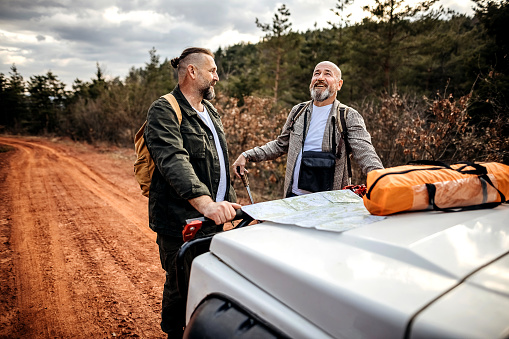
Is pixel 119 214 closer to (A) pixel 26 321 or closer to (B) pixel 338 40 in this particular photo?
(A) pixel 26 321

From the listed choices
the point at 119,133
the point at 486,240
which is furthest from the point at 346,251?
the point at 119,133

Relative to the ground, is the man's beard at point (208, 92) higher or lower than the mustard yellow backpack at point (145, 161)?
higher

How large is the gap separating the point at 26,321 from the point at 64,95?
115 feet

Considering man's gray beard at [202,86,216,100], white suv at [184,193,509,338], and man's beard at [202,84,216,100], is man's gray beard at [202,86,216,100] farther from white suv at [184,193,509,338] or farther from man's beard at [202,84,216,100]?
white suv at [184,193,509,338]

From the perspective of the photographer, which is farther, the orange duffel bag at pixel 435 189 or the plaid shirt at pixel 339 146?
the plaid shirt at pixel 339 146

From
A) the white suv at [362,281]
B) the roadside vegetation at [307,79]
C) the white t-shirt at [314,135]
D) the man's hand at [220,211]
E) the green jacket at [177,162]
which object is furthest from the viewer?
the roadside vegetation at [307,79]

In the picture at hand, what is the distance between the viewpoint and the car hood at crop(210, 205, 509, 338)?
2.75 ft

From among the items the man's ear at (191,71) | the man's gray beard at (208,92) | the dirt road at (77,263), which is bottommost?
the dirt road at (77,263)

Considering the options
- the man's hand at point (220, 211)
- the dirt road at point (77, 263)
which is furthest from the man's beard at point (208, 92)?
the dirt road at point (77, 263)

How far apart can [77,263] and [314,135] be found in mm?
3796

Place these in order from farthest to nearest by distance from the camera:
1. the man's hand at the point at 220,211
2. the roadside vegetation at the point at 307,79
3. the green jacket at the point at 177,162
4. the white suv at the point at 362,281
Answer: the roadside vegetation at the point at 307,79 → the green jacket at the point at 177,162 → the man's hand at the point at 220,211 → the white suv at the point at 362,281

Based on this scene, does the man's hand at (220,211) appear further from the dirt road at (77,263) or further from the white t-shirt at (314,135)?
the dirt road at (77,263)

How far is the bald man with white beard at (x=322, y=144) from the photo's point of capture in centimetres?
282

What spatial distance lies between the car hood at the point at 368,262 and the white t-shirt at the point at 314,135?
63.6 inches
